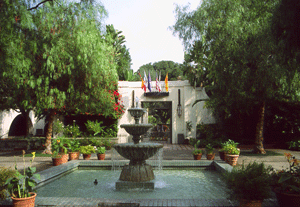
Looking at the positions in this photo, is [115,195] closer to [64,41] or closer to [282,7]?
[282,7]

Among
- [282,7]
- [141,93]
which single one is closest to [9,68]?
[282,7]

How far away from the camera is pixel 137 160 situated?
7.58 m

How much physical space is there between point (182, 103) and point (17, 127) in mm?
15658

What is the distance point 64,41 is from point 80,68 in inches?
56.3

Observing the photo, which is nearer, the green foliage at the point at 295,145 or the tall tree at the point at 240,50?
the tall tree at the point at 240,50

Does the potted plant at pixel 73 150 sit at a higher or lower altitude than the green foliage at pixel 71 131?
lower

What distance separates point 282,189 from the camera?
186 inches

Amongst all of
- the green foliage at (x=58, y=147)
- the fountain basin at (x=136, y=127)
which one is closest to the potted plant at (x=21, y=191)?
the fountain basin at (x=136, y=127)

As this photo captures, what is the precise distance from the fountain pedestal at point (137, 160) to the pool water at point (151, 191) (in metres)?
0.23

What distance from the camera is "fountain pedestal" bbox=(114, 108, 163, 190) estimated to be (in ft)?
23.4

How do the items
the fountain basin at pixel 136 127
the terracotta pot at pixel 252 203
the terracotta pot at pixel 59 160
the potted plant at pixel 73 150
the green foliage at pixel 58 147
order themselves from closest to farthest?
the terracotta pot at pixel 252 203 < the fountain basin at pixel 136 127 < the terracotta pot at pixel 59 160 < the green foliage at pixel 58 147 < the potted plant at pixel 73 150

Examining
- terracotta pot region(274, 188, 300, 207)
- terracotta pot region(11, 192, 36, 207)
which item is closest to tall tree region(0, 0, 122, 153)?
terracotta pot region(11, 192, 36, 207)

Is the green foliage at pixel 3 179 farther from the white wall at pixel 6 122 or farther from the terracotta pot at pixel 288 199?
the white wall at pixel 6 122

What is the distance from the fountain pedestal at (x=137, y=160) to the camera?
7.14 m
